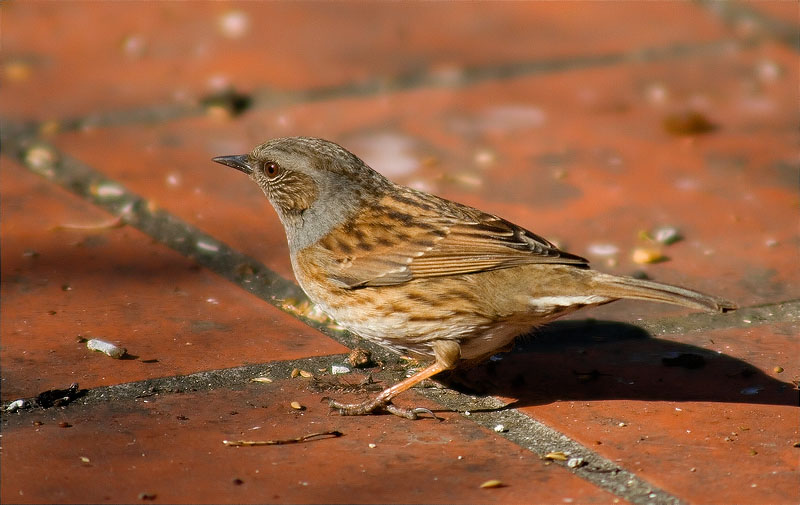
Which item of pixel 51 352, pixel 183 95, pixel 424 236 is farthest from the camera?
pixel 183 95

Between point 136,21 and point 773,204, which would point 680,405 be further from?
point 136,21

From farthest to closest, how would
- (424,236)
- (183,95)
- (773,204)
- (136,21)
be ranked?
(136,21), (183,95), (773,204), (424,236)

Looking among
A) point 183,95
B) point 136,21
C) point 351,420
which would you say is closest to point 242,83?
point 183,95

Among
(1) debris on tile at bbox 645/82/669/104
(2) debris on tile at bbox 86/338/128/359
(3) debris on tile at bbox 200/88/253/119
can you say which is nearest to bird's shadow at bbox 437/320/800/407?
(2) debris on tile at bbox 86/338/128/359

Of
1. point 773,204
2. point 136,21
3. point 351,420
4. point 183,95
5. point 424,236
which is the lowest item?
point 351,420

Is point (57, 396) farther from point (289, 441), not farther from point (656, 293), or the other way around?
point (656, 293)

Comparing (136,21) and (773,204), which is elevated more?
(136,21)

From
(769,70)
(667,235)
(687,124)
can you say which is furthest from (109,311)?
(769,70)
